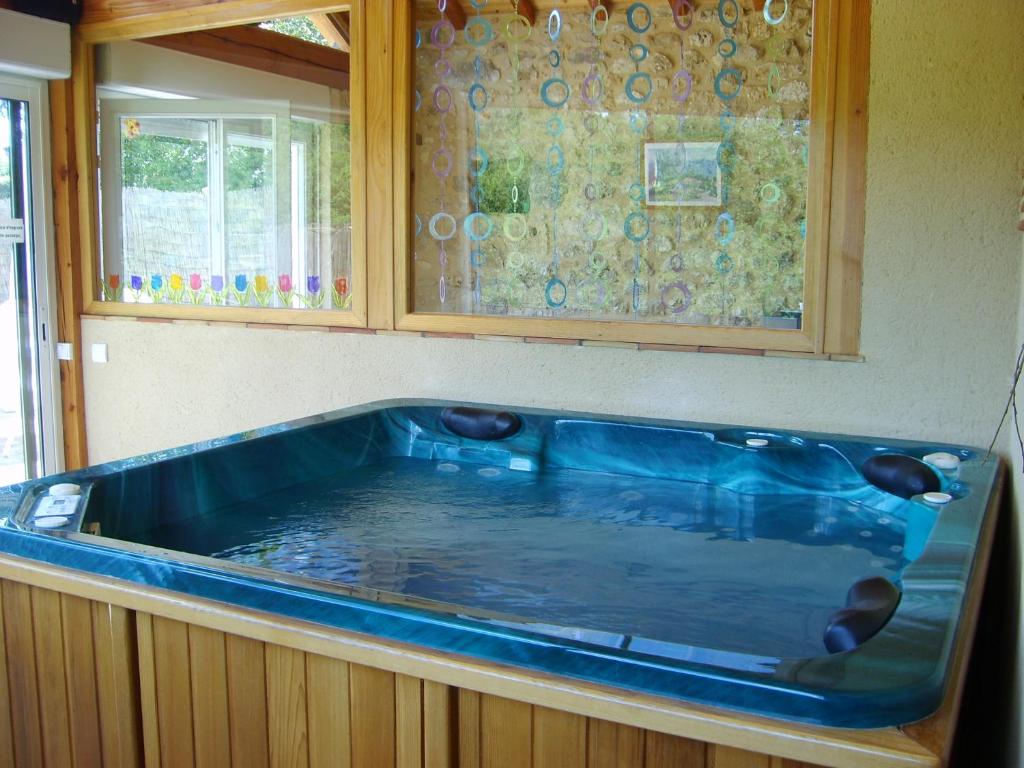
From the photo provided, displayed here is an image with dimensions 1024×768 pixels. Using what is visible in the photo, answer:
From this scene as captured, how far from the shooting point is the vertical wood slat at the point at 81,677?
1.65m

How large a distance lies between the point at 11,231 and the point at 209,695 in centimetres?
317

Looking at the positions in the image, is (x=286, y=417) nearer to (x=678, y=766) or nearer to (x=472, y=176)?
(x=472, y=176)

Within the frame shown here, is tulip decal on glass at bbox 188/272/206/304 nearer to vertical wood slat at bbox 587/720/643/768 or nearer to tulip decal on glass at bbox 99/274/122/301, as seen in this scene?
tulip decal on glass at bbox 99/274/122/301

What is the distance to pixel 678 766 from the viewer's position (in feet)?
3.96

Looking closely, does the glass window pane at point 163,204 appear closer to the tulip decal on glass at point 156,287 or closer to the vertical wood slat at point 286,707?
the tulip decal on glass at point 156,287

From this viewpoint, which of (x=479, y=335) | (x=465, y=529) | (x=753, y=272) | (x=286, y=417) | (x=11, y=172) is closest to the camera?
(x=465, y=529)

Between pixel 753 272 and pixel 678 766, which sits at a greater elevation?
pixel 753 272

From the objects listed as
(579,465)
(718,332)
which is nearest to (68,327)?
(579,465)

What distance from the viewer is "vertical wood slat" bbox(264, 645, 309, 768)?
4.78 ft

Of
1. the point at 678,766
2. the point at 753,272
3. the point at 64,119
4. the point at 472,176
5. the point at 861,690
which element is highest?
the point at 64,119

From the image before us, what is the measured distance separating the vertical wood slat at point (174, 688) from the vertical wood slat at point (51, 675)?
22 cm

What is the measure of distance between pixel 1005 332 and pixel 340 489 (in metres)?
1.85

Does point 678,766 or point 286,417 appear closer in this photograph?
point 678,766

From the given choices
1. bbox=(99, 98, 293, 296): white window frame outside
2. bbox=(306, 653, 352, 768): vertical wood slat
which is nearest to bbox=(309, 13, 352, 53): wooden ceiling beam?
bbox=(99, 98, 293, 296): white window frame outside
